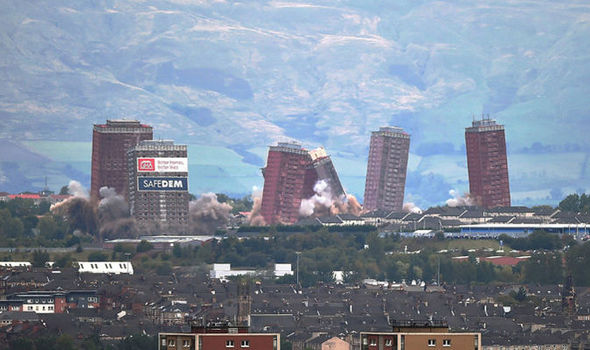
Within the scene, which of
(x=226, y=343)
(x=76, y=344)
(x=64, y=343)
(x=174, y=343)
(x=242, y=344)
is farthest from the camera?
(x=76, y=344)

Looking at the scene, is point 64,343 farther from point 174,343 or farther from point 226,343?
point 226,343

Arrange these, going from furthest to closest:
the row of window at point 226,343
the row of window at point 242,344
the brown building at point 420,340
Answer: the row of window at point 242,344 < the row of window at point 226,343 < the brown building at point 420,340

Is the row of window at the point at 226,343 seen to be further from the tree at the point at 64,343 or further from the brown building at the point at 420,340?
the tree at the point at 64,343

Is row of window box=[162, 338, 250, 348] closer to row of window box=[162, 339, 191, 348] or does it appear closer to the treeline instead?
row of window box=[162, 339, 191, 348]

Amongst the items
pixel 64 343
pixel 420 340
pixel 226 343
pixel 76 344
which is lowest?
pixel 420 340

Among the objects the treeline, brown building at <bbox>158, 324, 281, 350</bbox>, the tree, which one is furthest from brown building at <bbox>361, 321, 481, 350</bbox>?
the tree

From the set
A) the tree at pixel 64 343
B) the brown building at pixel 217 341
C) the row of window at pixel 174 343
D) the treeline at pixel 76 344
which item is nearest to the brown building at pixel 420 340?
the brown building at pixel 217 341

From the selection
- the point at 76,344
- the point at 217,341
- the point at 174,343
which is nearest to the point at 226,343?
the point at 217,341

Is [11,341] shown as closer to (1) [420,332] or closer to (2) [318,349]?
(2) [318,349]

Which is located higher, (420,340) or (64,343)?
(64,343)
